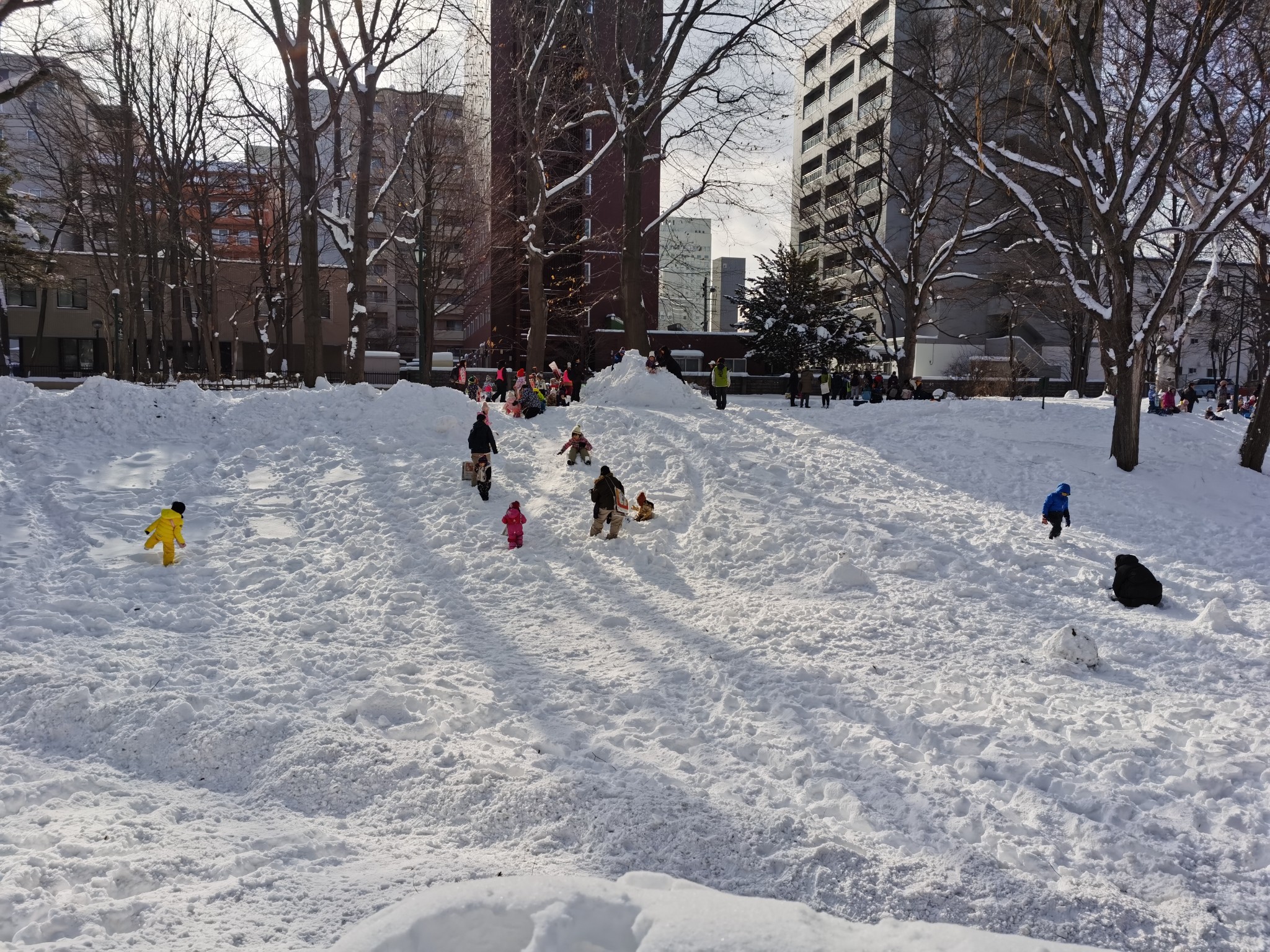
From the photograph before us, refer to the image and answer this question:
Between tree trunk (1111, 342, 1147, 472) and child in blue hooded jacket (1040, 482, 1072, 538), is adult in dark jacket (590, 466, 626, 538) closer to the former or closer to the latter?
child in blue hooded jacket (1040, 482, 1072, 538)

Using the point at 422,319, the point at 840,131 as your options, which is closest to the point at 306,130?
the point at 422,319

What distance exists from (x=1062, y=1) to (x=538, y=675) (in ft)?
24.4

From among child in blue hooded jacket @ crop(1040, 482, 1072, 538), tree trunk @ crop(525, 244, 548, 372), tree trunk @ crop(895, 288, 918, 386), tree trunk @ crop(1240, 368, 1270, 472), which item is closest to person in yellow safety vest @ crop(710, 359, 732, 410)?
tree trunk @ crop(525, 244, 548, 372)

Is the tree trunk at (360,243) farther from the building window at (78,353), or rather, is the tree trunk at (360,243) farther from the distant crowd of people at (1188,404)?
the building window at (78,353)

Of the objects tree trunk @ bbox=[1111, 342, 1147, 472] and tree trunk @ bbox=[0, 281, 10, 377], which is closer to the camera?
tree trunk @ bbox=[1111, 342, 1147, 472]

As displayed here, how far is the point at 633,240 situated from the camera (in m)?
21.6

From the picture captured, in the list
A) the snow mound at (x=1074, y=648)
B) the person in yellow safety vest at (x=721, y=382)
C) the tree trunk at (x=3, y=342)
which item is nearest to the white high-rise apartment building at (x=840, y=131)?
the person in yellow safety vest at (x=721, y=382)

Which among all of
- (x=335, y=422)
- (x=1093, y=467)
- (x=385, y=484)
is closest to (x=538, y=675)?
(x=385, y=484)

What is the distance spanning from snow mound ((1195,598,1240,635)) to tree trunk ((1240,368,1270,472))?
1087 centimetres

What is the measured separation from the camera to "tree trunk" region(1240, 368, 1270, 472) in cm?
1662

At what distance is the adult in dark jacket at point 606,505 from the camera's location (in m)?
11.1

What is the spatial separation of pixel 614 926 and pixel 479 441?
9778 mm

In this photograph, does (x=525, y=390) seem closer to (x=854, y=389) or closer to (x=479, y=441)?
(x=479, y=441)

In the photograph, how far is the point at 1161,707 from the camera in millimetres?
6527
